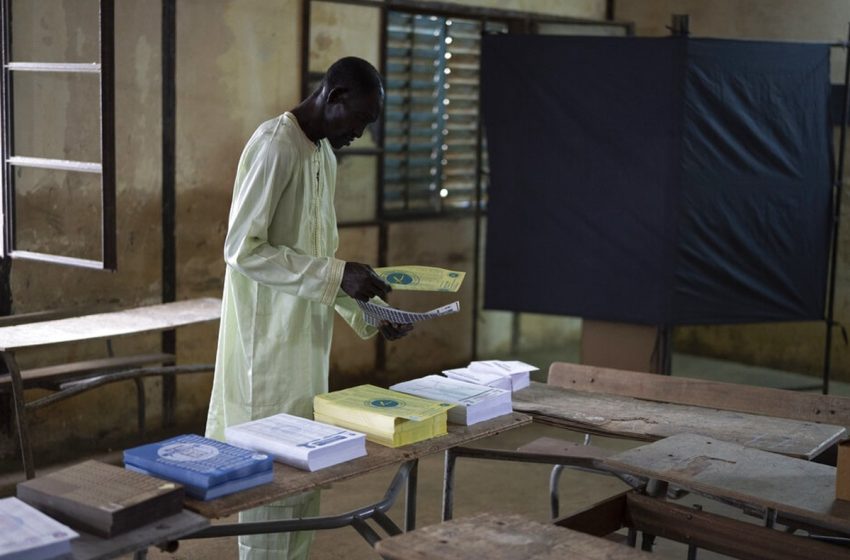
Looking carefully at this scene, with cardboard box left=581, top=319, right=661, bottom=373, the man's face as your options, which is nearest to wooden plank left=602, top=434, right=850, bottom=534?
the man's face

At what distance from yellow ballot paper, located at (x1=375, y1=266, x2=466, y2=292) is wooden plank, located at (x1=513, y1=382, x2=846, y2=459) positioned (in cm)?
66

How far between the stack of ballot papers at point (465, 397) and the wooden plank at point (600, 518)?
0.34 metres

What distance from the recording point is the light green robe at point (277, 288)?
2.71m

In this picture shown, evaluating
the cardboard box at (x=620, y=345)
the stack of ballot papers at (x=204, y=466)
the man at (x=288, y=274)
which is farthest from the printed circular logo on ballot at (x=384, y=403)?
the cardboard box at (x=620, y=345)

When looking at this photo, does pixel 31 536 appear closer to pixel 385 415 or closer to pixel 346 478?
pixel 346 478

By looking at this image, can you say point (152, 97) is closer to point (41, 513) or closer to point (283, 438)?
point (283, 438)

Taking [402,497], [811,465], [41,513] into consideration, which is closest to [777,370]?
[402,497]

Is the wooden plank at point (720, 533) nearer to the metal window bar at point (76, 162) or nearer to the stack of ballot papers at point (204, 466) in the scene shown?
the stack of ballot papers at point (204, 466)

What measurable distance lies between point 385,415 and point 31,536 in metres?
0.91

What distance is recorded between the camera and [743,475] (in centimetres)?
264

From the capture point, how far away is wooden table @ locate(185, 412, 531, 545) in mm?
2174

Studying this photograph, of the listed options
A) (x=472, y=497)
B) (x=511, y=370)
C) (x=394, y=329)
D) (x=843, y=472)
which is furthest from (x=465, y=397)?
(x=472, y=497)

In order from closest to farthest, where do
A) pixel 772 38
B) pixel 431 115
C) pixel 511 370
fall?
pixel 511 370 → pixel 431 115 → pixel 772 38

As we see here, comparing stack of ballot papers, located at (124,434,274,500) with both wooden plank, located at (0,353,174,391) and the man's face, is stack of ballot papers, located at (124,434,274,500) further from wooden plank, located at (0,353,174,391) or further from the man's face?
wooden plank, located at (0,353,174,391)
